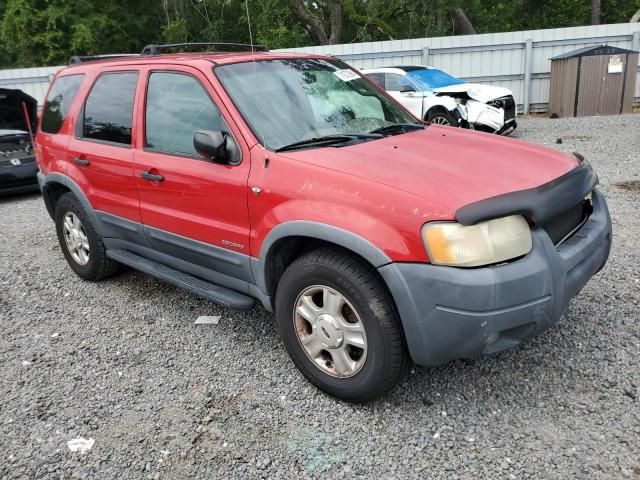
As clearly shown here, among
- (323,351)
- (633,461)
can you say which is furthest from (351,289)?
(633,461)

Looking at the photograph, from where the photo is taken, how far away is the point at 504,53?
15.7 metres

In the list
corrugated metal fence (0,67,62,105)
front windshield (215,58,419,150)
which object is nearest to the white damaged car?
front windshield (215,58,419,150)

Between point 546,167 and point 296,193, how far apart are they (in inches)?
53.2

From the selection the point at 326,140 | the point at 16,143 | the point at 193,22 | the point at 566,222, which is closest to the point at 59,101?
the point at 326,140

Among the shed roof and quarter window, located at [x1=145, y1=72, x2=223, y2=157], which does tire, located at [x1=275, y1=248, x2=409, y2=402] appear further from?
the shed roof

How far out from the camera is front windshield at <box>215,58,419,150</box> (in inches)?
125

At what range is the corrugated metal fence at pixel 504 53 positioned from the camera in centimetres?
1518

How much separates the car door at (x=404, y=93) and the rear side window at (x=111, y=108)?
7.49 m

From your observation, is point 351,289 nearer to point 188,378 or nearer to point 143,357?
point 188,378

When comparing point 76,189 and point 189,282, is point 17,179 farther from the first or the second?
point 189,282

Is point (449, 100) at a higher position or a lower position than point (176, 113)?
lower

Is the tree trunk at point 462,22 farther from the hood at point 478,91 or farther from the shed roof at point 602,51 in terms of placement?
the hood at point 478,91

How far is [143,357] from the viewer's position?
3.57 meters

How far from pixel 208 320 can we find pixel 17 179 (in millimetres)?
6083
